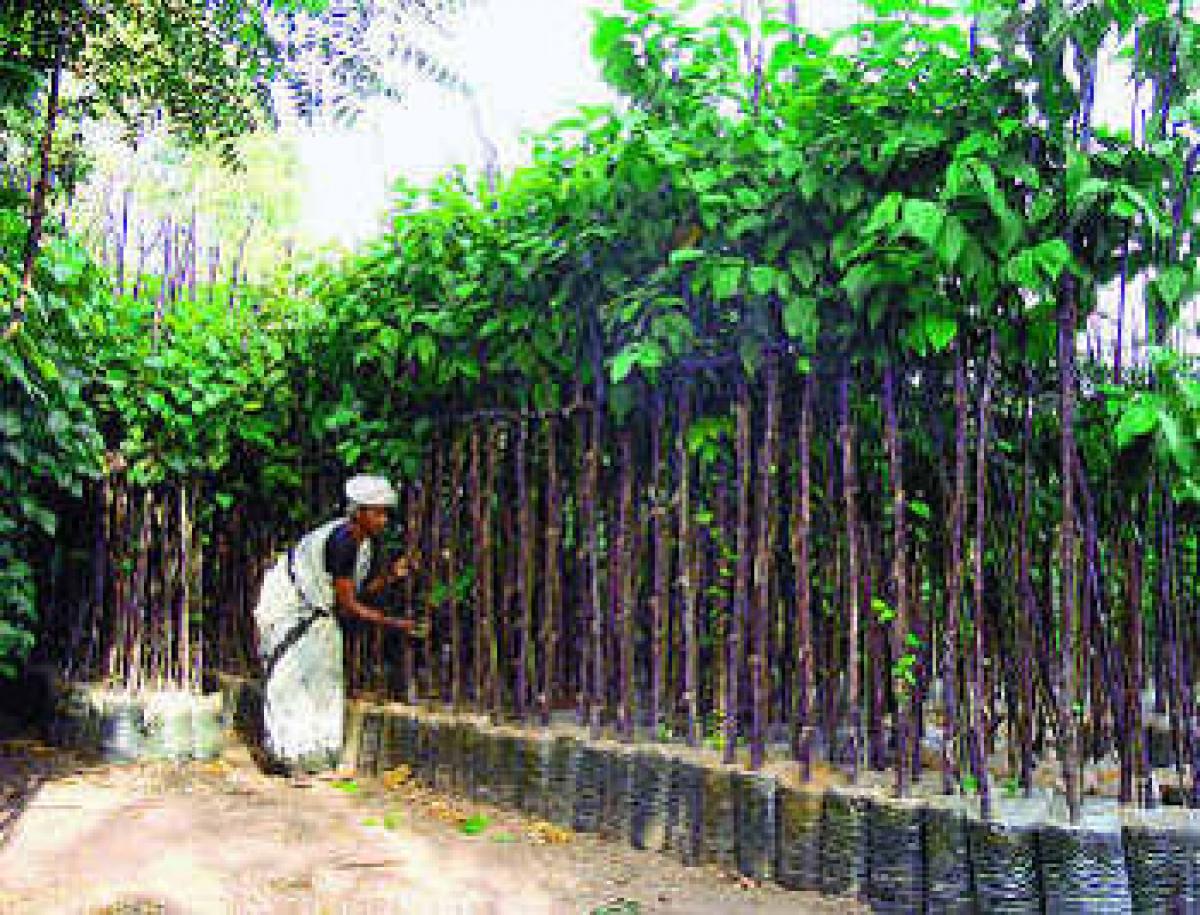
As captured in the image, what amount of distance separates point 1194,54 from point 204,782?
5326mm

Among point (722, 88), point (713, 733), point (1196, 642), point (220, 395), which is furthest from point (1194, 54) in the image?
point (220, 395)

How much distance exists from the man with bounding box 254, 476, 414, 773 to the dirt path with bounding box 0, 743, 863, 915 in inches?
11.4

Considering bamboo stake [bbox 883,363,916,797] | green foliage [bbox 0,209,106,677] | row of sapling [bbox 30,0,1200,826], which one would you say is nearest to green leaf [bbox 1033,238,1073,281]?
row of sapling [bbox 30,0,1200,826]

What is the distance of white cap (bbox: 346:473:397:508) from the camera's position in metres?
5.35

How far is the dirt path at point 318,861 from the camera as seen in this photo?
3.54m

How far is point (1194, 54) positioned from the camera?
3.11 meters

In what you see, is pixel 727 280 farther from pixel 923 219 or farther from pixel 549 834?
pixel 549 834

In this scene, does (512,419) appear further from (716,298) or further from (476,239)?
(716,298)

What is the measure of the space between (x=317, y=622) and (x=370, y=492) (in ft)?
2.84

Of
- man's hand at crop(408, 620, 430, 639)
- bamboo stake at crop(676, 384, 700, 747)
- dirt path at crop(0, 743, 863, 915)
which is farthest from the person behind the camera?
man's hand at crop(408, 620, 430, 639)

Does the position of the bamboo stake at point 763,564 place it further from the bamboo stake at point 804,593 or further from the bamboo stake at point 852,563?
the bamboo stake at point 852,563

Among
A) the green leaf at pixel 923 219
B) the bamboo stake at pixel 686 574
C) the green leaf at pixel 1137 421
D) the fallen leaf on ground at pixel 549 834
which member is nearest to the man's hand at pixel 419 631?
the fallen leaf on ground at pixel 549 834

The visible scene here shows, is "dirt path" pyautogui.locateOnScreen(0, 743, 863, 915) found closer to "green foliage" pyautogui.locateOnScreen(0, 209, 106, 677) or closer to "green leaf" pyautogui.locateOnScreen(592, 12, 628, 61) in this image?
"green foliage" pyautogui.locateOnScreen(0, 209, 106, 677)

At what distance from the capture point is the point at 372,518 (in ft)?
17.8
